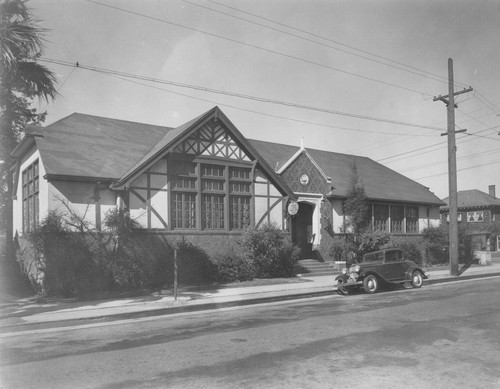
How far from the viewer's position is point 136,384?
5480 mm

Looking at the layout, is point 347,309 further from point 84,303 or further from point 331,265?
point 331,265

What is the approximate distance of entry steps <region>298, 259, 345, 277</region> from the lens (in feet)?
68.3

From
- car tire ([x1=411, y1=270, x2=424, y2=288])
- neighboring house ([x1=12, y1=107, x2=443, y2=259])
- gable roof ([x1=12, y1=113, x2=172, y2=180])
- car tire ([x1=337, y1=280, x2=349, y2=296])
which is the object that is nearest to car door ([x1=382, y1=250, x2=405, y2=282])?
car tire ([x1=411, y1=270, x2=424, y2=288])

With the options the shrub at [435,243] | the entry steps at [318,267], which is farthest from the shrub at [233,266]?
the shrub at [435,243]

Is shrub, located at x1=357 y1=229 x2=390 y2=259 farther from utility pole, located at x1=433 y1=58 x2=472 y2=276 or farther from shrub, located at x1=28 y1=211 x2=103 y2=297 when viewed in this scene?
shrub, located at x1=28 y1=211 x2=103 y2=297

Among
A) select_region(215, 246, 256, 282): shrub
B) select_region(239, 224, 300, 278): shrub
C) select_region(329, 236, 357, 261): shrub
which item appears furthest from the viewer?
select_region(329, 236, 357, 261): shrub

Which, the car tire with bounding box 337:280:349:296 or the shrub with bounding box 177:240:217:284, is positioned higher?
the shrub with bounding box 177:240:217:284

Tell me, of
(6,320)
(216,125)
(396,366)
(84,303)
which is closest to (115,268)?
(84,303)

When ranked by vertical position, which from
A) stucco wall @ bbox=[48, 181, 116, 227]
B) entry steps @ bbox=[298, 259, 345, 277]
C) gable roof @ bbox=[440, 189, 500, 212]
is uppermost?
gable roof @ bbox=[440, 189, 500, 212]

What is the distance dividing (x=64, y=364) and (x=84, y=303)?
6.75m

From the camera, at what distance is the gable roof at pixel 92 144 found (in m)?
15.9

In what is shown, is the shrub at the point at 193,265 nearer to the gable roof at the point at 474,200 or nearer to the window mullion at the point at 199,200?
the window mullion at the point at 199,200

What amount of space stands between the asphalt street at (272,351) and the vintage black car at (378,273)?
11.5 feet

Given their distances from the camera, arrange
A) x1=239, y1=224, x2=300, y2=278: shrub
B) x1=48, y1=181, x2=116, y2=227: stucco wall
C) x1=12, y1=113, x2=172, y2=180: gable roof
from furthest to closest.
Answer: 1. x1=239, y1=224, x2=300, y2=278: shrub
2. x1=12, y1=113, x2=172, y2=180: gable roof
3. x1=48, y1=181, x2=116, y2=227: stucco wall
